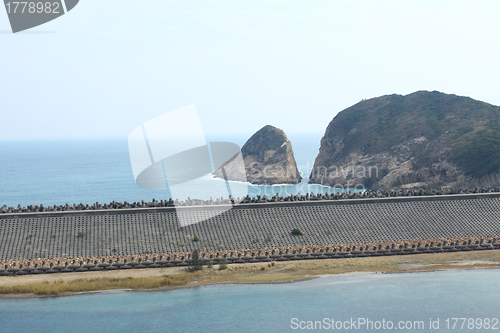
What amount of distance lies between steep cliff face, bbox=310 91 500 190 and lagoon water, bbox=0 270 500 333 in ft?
211

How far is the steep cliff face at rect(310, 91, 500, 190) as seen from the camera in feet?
315

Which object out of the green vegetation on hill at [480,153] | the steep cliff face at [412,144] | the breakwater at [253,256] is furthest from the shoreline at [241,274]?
the green vegetation on hill at [480,153]

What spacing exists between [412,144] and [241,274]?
295ft

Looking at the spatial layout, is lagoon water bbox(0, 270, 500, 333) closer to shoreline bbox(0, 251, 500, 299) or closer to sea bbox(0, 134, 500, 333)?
sea bbox(0, 134, 500, 333)

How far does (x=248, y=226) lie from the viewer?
39375 millimetres

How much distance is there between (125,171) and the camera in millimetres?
159750

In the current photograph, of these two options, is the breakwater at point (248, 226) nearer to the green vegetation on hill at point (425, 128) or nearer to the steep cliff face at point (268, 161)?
the green vegetation on hill at point (425, 128)

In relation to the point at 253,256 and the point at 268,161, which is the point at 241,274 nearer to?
the point at 253,256

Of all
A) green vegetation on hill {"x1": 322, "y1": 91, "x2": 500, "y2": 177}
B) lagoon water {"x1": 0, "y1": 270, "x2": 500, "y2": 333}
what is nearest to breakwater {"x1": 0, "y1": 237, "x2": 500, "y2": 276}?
lagoon water {"x1": 0, "y1": 270, "x2": 500, "y2": 333}

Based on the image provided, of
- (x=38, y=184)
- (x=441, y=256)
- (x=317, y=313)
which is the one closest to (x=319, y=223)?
(x=441, y=256)

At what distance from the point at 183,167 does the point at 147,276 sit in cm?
13443

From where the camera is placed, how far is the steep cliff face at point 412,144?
3777 inches

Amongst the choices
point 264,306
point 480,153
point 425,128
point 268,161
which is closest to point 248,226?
point 264,306

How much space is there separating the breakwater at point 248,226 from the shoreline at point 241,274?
2.36 meters
